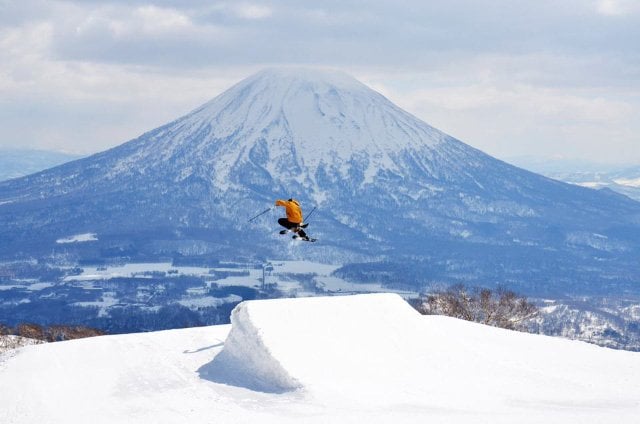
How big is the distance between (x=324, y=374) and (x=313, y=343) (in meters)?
3.74

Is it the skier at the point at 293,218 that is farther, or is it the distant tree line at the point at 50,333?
the distant tree line at the point at 50,333

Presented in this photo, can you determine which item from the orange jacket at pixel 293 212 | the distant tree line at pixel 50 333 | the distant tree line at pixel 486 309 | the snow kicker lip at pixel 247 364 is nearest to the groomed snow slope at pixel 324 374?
the snow kicker lip at pixel 247 364

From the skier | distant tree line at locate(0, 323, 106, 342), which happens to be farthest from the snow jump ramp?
distant tree line at locate(0, 323, 106, 342)

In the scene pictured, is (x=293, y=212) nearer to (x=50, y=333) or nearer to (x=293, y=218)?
(x=293, y=218)

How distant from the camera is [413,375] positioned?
41656mm

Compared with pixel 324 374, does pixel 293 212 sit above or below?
above

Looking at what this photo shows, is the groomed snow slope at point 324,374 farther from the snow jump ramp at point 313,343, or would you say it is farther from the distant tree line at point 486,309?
the distant tree line at point 486,309

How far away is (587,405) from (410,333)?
13.1 meters

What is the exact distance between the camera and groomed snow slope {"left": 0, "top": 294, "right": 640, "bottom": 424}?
35.9 m

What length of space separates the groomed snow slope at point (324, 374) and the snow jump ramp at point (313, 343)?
3.5 inches

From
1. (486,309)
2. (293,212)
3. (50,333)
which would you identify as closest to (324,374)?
(293,212)

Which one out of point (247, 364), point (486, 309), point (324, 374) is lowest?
point (486, 309)

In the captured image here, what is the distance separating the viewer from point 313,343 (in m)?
44.0

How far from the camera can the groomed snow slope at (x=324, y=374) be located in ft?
118
